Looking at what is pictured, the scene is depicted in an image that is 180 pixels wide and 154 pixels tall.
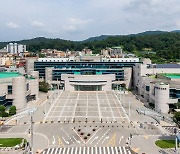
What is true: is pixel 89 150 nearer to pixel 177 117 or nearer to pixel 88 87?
pixel 177 117

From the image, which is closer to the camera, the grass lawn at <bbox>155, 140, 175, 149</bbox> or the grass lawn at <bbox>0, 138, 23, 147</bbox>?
the grass lawn at <bbox>155, 140, 175, 149</bbox>

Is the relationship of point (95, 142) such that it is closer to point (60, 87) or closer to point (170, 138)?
point (170, 138)

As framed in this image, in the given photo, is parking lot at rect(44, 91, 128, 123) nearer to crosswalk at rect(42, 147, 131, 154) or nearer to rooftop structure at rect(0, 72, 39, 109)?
rooftop structure at rect(0, 72, 39, 109)

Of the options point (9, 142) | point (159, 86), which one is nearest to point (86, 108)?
point (159, 86)

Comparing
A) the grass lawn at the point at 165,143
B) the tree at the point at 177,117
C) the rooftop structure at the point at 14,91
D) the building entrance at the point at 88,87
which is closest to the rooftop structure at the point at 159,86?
the tree at the point at 177,117

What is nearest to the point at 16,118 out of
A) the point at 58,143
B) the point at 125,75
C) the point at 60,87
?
the point at 58,143

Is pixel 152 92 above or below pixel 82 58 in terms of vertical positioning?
below

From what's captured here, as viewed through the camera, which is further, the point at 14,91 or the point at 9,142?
the point at 14,91

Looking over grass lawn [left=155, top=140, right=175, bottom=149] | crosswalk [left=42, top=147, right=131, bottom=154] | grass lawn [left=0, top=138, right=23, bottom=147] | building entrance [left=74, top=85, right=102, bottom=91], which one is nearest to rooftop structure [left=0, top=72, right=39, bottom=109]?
grass lawn [left=0, top=138, right=23, bottom=147]
